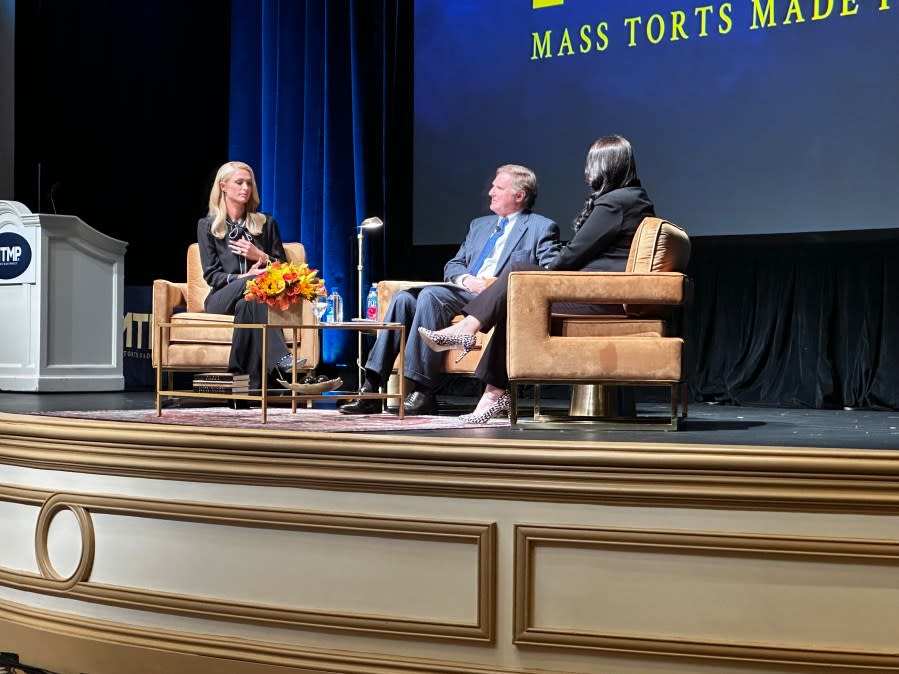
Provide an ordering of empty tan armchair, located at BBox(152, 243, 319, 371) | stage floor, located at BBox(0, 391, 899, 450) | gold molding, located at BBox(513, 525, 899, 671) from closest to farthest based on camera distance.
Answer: gold molding, located at BBox(513, 525, 899, 671)
stage floor, located at BBox(0, 391, 899, 450)
empty tan armchair, located at BBox(152, 243, 319, 371)

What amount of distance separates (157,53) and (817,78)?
13.0 feet

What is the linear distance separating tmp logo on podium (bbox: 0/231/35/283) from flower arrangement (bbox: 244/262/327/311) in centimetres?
190

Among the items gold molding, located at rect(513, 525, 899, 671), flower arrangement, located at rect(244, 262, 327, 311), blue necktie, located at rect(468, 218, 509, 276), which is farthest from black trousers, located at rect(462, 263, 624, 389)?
gold molding, located at rect(513, 525, 899, 671)

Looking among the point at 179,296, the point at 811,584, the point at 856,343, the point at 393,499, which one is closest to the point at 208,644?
the point at 393,499

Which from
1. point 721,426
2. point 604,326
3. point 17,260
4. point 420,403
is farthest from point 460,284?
point 17,260

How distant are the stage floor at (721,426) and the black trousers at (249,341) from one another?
0.39m

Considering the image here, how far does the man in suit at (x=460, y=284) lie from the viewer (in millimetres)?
3725

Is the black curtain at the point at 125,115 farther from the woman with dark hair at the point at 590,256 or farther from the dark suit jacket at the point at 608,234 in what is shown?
the dark suit jacket at the point at 608,234

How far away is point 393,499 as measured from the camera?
7.79 ft

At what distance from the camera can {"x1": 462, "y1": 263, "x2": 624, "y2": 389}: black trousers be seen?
330cm

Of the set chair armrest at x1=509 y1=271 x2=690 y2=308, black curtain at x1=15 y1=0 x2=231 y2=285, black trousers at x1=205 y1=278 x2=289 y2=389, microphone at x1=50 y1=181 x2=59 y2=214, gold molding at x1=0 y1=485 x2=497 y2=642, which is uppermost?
black curtain at x1=15 y1=0 x2=231 y2=285

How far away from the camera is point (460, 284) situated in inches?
155

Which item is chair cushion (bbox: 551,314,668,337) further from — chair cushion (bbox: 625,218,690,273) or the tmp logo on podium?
the tmp logo on podium

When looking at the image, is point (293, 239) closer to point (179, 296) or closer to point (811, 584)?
point (179, 296)
